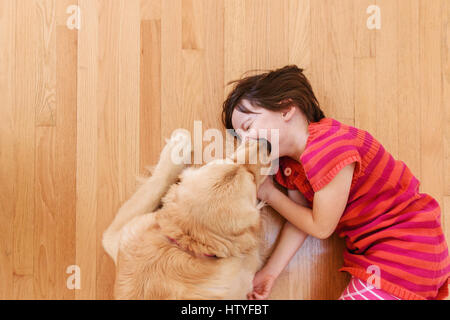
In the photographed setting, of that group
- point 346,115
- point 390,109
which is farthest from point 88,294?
point 390,109

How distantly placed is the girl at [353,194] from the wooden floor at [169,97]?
0.16 metres

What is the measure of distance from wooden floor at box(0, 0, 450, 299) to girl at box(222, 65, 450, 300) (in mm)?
156

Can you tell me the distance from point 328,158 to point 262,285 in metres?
0.62

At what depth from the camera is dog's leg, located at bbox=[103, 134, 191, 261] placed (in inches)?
48.1

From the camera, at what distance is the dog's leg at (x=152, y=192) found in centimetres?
122

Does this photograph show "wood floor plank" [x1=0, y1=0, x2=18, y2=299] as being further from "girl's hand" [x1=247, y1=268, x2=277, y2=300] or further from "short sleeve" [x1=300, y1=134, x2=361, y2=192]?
"short sleeve" [x1=300, y1=134, x2=361, y2=192]

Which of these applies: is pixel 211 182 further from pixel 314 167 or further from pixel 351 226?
pixel 351 226

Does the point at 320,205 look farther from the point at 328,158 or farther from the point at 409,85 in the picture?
the point at 409,85

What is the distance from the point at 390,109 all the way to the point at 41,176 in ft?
5.18

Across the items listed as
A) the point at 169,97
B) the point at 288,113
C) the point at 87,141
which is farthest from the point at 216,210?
the point at 87,141

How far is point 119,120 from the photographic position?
134cm

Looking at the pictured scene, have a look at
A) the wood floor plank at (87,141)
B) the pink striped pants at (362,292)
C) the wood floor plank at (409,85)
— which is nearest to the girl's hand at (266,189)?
the pink striped pants at (362,292)
